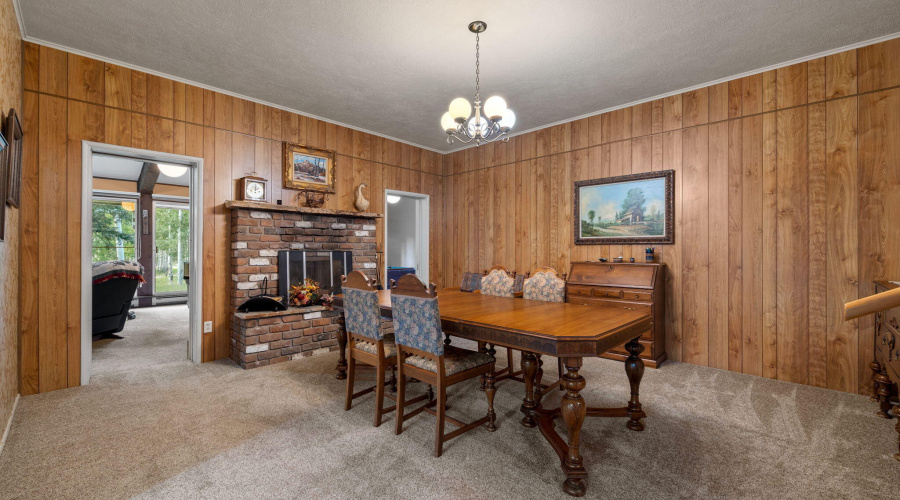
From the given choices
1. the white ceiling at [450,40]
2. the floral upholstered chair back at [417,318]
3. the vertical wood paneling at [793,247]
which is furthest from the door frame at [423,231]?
the vertical wood paneling at [793,247]

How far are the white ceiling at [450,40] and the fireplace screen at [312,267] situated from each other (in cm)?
168

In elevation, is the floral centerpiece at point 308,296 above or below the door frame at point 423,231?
below

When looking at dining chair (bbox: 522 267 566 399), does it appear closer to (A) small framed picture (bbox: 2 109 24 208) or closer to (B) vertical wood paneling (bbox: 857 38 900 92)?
(B) vertical wood paneling (bbox: 857 38 900 92)

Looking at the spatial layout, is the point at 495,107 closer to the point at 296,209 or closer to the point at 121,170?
the point at 296,209

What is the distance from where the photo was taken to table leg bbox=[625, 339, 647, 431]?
2.40 metres

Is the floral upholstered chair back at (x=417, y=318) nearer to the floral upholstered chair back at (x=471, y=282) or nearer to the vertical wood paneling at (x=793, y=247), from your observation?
the floral upholstered chair back at (x=471, y=282)

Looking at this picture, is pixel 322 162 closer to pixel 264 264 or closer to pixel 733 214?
pixel 264 264

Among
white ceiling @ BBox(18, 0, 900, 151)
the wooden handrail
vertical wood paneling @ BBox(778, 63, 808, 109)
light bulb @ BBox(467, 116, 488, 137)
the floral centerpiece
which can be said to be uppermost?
white ceiling @ BBox(18, 0, 900, 151)

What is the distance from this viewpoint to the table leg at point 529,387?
8.12 feet

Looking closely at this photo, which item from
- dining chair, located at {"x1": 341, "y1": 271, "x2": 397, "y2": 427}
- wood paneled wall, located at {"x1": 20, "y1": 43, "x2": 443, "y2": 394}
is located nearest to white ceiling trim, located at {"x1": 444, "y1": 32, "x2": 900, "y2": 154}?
wood paneled wall, located at {"x1": 20, "y1": 43, "x2": 443, "y2": 394}

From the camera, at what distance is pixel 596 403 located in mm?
2822

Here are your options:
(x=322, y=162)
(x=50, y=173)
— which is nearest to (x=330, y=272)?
(x=322, y=162)

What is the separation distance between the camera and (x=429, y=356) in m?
2.19

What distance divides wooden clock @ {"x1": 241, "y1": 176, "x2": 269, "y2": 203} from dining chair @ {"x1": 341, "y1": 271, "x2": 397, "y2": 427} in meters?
2.00
